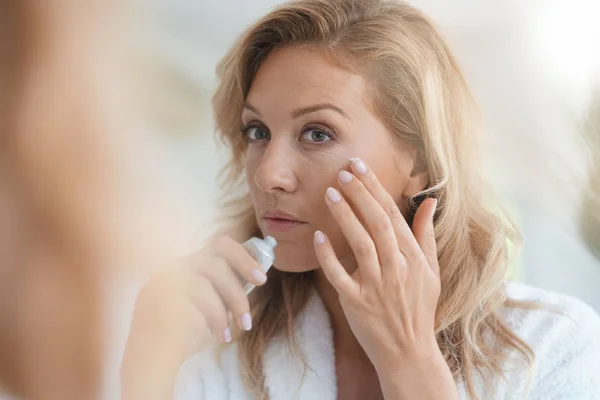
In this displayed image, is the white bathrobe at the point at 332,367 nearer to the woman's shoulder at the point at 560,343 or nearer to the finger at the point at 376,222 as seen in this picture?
the woman's shoulder at the point at 560,343

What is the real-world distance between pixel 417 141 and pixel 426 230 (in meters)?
0.10

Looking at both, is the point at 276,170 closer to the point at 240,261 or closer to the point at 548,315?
the point at 240,261

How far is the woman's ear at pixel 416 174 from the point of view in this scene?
0.63 meters

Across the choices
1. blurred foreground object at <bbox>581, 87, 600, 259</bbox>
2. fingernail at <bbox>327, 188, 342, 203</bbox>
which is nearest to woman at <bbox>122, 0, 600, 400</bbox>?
fingernail at <bbox>327, 188, 342, 203</bbox>

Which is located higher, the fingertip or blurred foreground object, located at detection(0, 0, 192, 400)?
blurred foreground object, located at detection(0, 0, 192, 400)

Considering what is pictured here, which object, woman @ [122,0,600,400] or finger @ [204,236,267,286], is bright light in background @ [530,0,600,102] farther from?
finger @ [204,236,267,286]

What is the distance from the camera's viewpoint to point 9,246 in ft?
0.91

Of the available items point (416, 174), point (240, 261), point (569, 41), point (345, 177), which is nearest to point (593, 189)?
point (569, 41)

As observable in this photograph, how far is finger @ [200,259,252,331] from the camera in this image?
493 mm

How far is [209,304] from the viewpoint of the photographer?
0.46 m

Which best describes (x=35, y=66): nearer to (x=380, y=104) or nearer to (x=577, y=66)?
(x=380, y=104)

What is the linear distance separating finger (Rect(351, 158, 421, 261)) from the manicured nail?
0.01 metres

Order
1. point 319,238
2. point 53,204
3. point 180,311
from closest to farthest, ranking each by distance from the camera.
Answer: point 53,204 → point 180,311 → point 319,238

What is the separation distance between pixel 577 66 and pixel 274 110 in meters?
0.43
